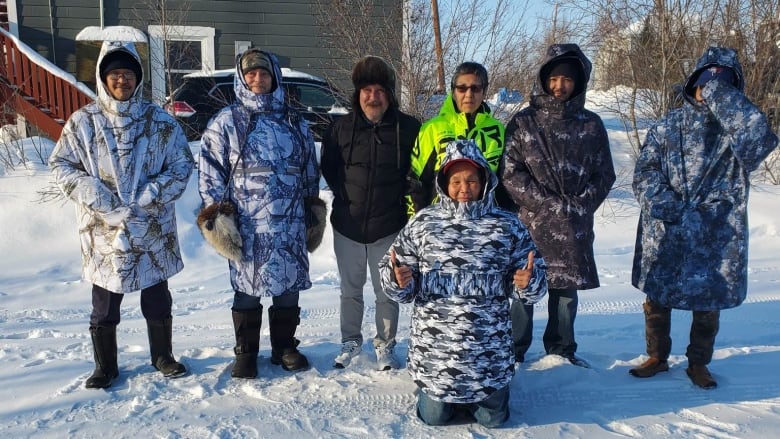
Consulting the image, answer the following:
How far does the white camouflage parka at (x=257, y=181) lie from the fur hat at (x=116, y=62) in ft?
1.68

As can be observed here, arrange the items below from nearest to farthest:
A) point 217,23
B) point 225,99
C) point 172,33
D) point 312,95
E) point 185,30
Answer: point 225,99
point 312,95
point 172,33
point 185,30
point 217,23

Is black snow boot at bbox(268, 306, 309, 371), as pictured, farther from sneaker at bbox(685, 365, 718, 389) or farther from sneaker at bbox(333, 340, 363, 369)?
sneaker at bbox(685, 365, 718, 389)

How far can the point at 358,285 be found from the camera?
3645mm

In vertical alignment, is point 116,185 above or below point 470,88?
below

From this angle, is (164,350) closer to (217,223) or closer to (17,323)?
(217,223)

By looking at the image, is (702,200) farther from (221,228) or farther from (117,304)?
(117,304)

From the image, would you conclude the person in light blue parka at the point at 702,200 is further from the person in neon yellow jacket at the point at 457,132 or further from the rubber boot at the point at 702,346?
the person in neon yellow jacket at the point at 457,132

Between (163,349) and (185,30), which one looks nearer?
(163,349)

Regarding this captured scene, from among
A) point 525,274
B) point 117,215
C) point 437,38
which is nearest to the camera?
point 525,274

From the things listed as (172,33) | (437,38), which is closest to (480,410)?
(437,38)

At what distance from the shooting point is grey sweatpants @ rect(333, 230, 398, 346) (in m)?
3.57

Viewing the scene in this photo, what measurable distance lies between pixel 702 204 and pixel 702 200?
23 mm

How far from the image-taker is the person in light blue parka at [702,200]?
10.4 feet

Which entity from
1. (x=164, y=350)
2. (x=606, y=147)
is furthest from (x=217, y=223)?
(x=606, y=147)
